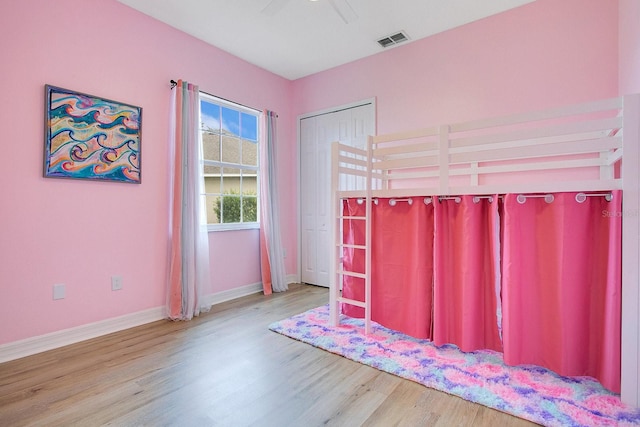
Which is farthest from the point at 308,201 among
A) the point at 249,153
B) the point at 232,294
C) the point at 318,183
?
the point at 232,294

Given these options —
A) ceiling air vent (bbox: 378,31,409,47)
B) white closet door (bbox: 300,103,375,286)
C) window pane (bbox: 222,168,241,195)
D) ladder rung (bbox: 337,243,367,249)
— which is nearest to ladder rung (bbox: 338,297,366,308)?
ladder rung (bbox: 337,243,367,249)

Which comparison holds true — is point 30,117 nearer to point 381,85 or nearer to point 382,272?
point 382,272

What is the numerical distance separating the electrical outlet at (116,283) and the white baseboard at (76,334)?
26 cm

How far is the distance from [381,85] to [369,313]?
263 cm

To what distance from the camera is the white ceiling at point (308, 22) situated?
2.82 metres

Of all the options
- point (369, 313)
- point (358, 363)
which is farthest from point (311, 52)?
point (358, 363)

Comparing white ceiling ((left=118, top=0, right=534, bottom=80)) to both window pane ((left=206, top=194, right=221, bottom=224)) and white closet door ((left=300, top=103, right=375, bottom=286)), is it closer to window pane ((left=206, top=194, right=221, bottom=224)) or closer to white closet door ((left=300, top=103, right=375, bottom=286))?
white closet door ((left=300, top=103, right=375, bottom=286))

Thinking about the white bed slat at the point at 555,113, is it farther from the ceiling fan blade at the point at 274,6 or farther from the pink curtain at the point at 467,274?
the ceiling fan blade at the point at 274,6

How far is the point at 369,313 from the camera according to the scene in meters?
2.58

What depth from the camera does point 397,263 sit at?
2559 mm

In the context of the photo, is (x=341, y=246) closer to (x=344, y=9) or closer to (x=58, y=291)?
(x=344, y=9)

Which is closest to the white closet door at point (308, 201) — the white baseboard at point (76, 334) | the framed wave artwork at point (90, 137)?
the white baseboard at point (76, 334)

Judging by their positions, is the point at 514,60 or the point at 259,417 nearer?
the point at 259,417

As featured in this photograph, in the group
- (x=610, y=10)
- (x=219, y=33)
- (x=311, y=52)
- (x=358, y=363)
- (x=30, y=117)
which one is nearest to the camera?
(x=358, y=363)
